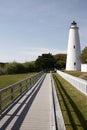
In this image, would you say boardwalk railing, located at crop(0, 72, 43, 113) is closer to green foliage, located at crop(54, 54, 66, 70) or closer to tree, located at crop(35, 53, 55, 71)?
tree, located at crop(35, 53, 55, 71)

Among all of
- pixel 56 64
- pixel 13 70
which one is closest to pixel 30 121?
pixel 13 70

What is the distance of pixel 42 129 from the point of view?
8.56 metres

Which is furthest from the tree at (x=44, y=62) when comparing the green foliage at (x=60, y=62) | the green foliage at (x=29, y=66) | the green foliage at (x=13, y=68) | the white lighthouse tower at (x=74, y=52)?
the white lighthouse tower at (x=74, y=52)

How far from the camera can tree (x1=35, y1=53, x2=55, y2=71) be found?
95.2 metres

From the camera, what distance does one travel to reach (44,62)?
95.6m

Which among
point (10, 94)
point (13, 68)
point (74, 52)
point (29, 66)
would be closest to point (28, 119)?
point (10, 94)

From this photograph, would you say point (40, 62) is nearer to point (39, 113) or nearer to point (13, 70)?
point (13, 70)

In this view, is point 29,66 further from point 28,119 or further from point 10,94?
A: point 28,119

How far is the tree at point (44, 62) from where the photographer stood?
312 feet

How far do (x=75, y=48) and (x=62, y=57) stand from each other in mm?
43266

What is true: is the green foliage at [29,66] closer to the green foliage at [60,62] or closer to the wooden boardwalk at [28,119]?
the green foliage at [60,62]

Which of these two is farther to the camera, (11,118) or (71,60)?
(71,60)

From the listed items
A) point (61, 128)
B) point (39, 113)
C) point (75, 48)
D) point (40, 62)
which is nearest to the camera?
point (61, 128)

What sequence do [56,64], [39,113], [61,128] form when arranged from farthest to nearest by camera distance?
[56,64] → [39,113] → [61,128]
